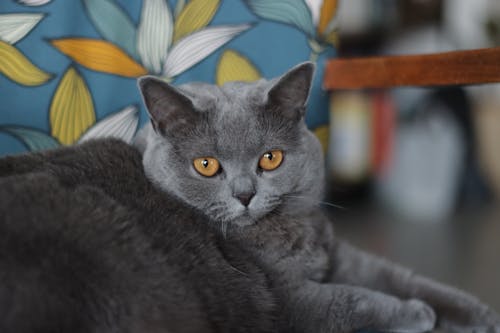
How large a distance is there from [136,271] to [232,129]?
31 cm

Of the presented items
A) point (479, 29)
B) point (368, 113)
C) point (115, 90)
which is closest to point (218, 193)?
point (115, 90)

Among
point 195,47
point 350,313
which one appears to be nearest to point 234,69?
point 195,47

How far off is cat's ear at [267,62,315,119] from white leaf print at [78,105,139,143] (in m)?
0.34

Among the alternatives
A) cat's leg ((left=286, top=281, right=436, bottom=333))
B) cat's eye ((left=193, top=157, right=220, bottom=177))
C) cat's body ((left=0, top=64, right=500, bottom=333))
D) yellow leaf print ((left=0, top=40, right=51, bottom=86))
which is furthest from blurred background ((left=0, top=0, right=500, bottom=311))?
cat's leg ((left=286, top=281, right=436, bottom=333))

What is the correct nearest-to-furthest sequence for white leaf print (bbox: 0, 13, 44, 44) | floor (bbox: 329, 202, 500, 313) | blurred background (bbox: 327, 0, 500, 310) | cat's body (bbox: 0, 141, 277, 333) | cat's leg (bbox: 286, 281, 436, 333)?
cat's body (bbox: 0, 141, 277, 333) → cat's leg (bbox: 286, 281, 436, 333) → white leaf print (bbox: 0, 13, 44, 44) → floor (bbox: 329, 202, 500, 313) → blurred background (bbox: 327, 0, 500, 310)

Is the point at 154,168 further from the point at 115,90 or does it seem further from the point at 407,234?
the point at 407,234

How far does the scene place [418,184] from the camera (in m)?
2.67

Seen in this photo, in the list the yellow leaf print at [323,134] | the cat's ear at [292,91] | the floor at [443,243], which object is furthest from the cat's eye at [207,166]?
the floor at [443,243]

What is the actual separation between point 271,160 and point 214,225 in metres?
0.15

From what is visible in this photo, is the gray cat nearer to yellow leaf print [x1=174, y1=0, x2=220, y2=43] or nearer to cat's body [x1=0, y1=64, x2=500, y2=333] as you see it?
cat's body [x1=0, y1=64, x2=500, y2=333]

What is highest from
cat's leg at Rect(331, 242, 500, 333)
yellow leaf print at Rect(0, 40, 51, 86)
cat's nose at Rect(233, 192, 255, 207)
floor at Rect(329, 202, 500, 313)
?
yellow leaf print at Rect(0, 40, 51, 86)

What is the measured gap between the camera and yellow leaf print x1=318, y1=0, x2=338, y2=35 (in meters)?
1.12

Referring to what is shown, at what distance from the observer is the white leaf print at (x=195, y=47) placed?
1071 mm

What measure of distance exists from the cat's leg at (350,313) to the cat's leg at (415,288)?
67mm
